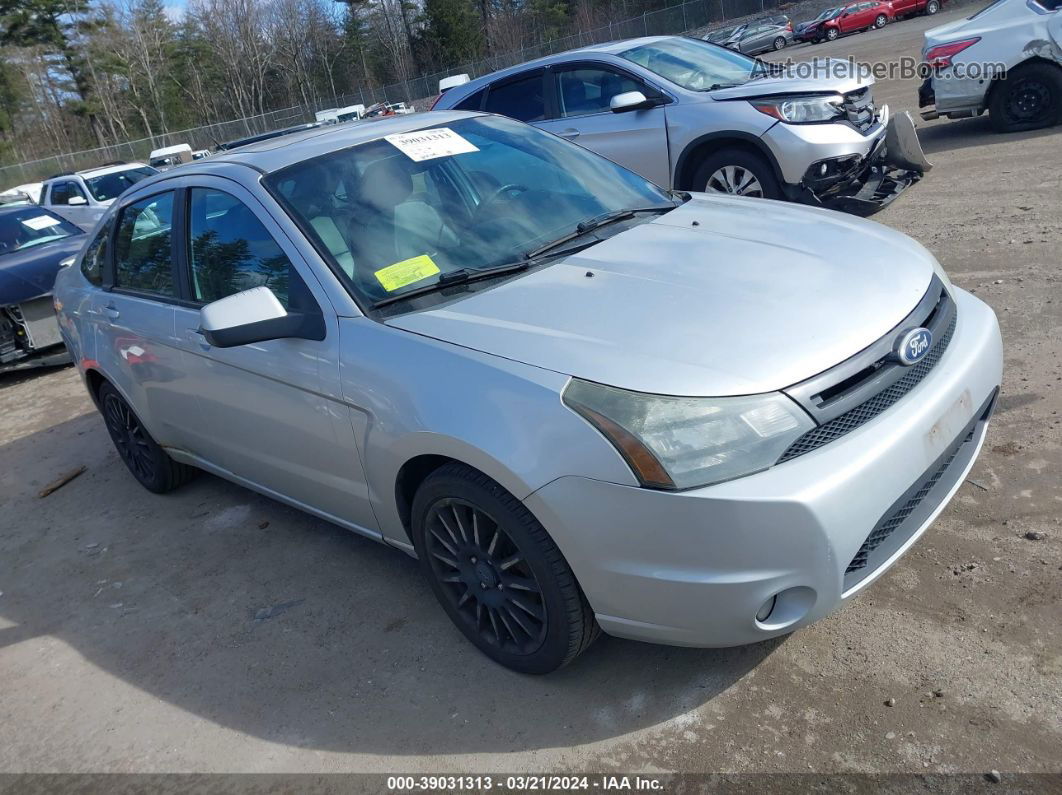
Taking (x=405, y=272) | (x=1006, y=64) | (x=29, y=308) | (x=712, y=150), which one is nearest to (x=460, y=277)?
(x=405, y=272)

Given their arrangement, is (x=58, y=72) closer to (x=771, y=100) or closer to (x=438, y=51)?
(x=438, y=51)

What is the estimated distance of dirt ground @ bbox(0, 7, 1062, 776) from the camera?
2.62 m

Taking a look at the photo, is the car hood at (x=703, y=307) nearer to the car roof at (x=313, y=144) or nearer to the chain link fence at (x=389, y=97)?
the car roof at (x=313, y=144)

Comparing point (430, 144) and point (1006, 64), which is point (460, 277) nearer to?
point (430, 144)

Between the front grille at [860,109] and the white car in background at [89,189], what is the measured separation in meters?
11.0

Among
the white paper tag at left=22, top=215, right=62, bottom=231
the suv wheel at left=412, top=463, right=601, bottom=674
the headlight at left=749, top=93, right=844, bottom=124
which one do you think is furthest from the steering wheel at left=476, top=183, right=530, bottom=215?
the white paper tag at left=22, top=215, right=62, bottom=231

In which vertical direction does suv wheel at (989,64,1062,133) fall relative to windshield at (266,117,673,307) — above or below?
below

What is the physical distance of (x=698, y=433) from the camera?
7.93 feet

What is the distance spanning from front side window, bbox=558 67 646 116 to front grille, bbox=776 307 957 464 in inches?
230

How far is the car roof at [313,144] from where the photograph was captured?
3.73 meters

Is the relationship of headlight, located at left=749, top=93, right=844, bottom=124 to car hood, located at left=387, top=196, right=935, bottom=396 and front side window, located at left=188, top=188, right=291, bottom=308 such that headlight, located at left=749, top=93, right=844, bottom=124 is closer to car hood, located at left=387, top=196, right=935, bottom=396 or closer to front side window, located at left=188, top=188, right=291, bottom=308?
car hood, located at left=387, top=196, right=935, bottom=396

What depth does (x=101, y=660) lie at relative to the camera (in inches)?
147

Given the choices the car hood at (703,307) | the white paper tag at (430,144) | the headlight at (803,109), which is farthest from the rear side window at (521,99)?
the car hood at (703,307)

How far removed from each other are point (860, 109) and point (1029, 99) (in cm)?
304
